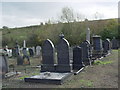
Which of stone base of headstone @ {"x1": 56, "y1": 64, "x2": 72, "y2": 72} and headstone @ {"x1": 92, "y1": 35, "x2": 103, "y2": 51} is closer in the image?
stone base of headstone @ {"x1": 56, "y1": 64, "x2": 72, "y2": 72}

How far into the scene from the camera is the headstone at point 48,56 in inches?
352

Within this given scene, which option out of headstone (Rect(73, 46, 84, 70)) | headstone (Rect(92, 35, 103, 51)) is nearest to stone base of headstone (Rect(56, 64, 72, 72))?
headstone (Rect(73, 46, 84, 70))

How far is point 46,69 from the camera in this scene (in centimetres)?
904

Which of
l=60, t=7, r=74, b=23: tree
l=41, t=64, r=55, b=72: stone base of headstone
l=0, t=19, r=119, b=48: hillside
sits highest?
l=60, t=7, r=74, b=23: tree

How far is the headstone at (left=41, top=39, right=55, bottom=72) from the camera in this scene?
894cm

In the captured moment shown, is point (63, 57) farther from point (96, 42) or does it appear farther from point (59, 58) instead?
point (96, 42)

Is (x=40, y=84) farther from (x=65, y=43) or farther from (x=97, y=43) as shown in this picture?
(x=97, y=43)

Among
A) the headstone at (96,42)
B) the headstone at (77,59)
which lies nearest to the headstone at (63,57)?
the headstone at (77,59)

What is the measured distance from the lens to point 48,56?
9.04 meters

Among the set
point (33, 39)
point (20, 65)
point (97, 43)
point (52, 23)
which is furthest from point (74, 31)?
point (20, 65)

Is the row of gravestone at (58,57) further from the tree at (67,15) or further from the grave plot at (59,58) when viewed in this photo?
the tree at (67,15)

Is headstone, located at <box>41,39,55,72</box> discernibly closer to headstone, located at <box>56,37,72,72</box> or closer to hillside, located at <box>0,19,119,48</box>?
headstone, located at <box>56,37,72,72</box>

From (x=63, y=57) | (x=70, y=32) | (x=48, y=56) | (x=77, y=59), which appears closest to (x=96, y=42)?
(x=77, y=59)

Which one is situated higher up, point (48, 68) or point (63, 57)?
point (63, 57)
